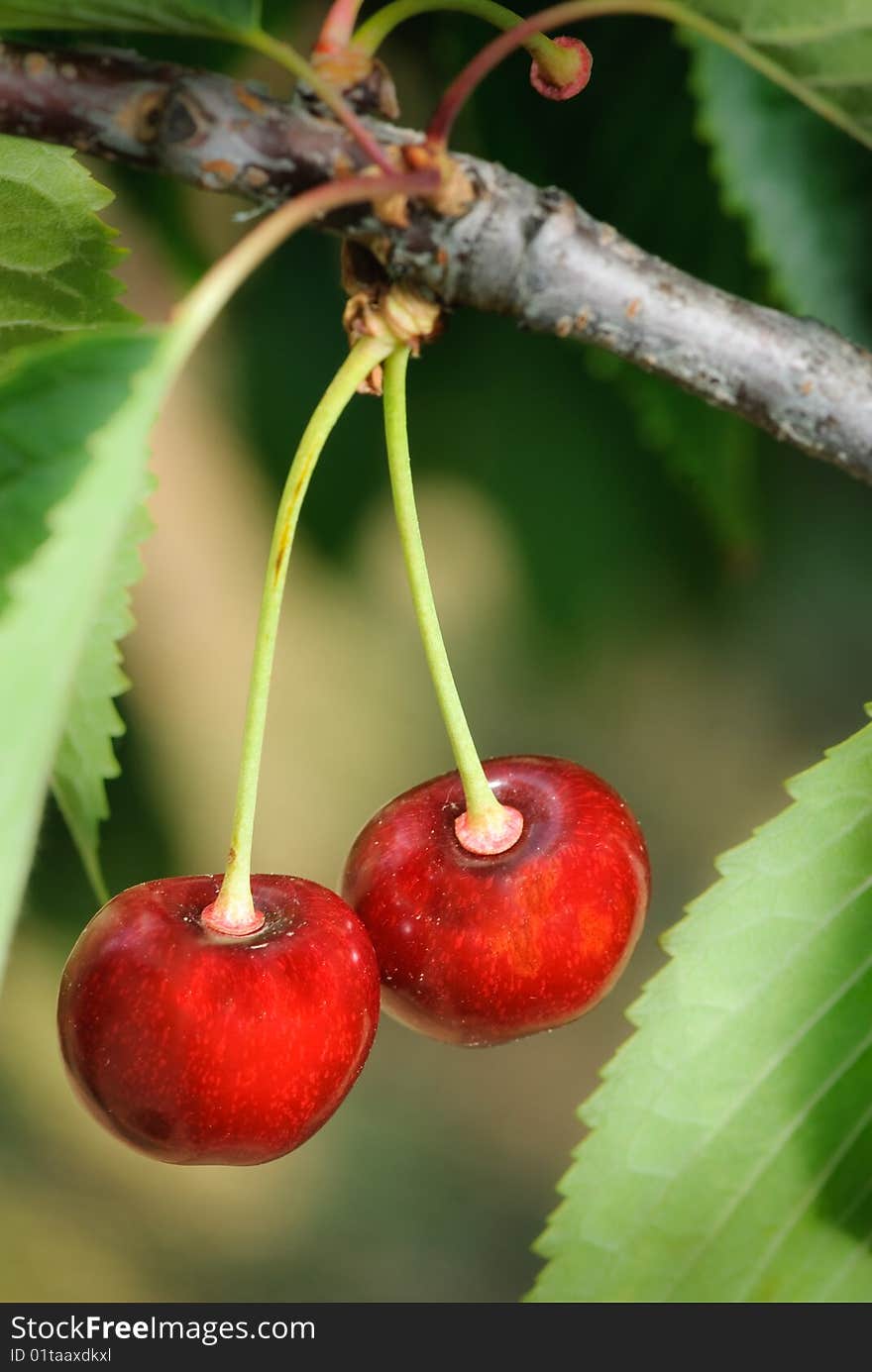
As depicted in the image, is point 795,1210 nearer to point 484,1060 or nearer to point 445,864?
point 445,864

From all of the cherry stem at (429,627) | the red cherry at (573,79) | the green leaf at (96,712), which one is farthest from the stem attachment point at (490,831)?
the red cherry at (573,79)

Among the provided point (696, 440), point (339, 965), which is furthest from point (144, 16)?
point (696, 440)

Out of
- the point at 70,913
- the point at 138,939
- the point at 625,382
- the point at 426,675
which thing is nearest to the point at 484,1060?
the point at 426,675

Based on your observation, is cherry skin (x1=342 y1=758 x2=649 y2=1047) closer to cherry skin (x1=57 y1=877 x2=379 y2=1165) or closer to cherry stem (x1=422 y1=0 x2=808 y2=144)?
cherry skin (x1=57 y1=877 x2=379 y2=1165)

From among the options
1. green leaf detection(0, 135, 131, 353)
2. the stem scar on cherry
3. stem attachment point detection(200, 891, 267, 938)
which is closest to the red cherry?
the stem scar on cherry

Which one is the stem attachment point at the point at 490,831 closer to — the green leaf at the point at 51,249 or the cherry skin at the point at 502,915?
the cherry skin at the point at 502,915

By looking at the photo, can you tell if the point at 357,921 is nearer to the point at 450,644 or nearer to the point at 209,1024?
the point at 209,1024

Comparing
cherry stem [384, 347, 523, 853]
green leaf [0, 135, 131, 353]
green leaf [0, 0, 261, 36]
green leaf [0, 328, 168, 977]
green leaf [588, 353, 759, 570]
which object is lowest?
green leaf [0, 328, 168, 977]
